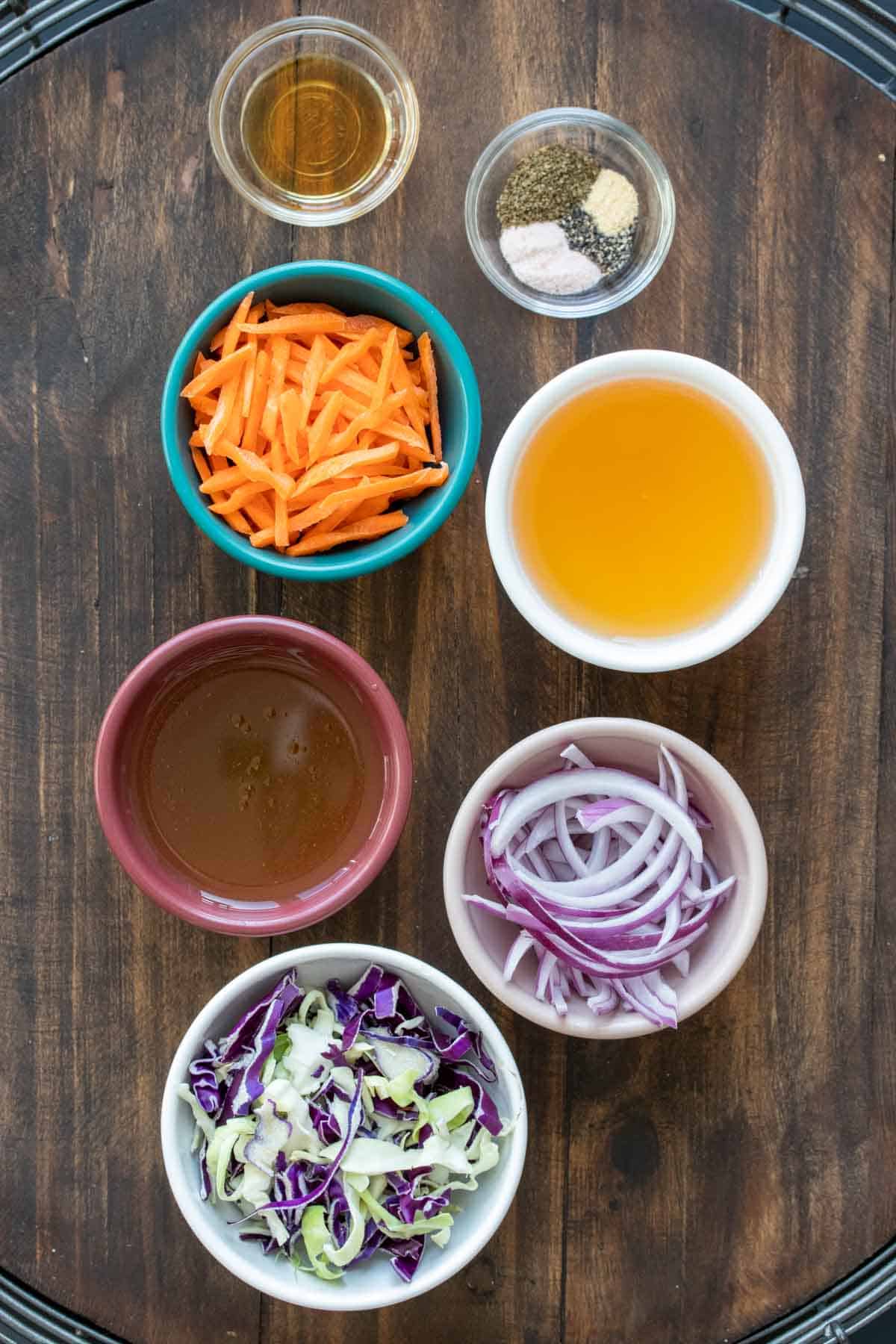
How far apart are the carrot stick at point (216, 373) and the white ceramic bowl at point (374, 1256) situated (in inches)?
23.8

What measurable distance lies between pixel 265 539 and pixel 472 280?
1.34 ft

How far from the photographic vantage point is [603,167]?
4.80ft

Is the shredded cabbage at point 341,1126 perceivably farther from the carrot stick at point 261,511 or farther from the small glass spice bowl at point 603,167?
the small glass spice bowl at point 603,167

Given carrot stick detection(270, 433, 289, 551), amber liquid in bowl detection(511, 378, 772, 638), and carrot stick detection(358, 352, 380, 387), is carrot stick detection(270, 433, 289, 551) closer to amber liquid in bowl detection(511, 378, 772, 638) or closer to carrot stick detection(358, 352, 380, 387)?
carrot stick detection(358, 352, 380, 387)

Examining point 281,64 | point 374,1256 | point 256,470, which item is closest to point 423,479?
point 256,470

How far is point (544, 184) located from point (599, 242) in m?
0.09

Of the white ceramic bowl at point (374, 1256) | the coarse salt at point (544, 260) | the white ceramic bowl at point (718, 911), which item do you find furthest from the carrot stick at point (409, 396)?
the white ceramic bowl at point (374, 1256)

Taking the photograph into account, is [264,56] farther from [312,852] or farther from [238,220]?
[312,852]

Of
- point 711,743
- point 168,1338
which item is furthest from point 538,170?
point 168,1338

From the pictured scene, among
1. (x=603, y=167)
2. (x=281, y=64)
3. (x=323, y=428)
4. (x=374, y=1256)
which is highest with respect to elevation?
(x=281, y=64)

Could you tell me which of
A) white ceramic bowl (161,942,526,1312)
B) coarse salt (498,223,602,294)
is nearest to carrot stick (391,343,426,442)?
coarse salt (498,223,602,294)

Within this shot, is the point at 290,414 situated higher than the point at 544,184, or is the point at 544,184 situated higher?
the point at 544,184

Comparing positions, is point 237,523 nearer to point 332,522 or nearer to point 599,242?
point 332,522

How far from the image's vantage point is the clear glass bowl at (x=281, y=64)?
1441 mm
